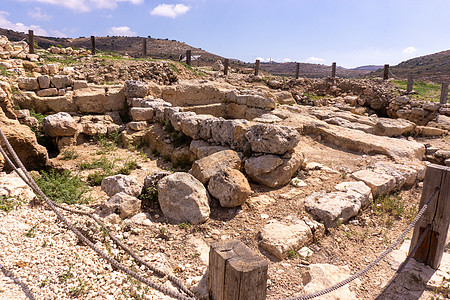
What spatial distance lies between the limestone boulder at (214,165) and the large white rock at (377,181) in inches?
90.1

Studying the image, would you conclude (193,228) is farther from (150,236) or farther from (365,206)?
(365,206)

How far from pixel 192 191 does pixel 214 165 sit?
0.80 meters

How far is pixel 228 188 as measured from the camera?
4277 millimetres

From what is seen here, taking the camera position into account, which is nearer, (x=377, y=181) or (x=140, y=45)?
(x=377, y=181)

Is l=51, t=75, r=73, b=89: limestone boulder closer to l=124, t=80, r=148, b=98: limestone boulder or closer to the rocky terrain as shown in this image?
the rocky terrain

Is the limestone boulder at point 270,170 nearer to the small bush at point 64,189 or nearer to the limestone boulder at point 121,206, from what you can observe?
the limestone boulder at point 121,206

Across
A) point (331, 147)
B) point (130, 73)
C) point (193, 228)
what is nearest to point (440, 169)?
point (193, 228)

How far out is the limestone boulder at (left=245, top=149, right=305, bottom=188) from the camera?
499 cm

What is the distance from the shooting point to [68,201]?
4211 millimetres

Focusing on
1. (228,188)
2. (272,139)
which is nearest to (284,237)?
(228,188)

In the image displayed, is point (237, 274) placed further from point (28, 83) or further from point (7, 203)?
point (28, 83)

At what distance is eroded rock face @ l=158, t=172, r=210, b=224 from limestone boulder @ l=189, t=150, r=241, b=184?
0.38 meters

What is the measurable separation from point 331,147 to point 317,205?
135 inches

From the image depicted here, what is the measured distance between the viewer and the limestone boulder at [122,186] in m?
4.25
